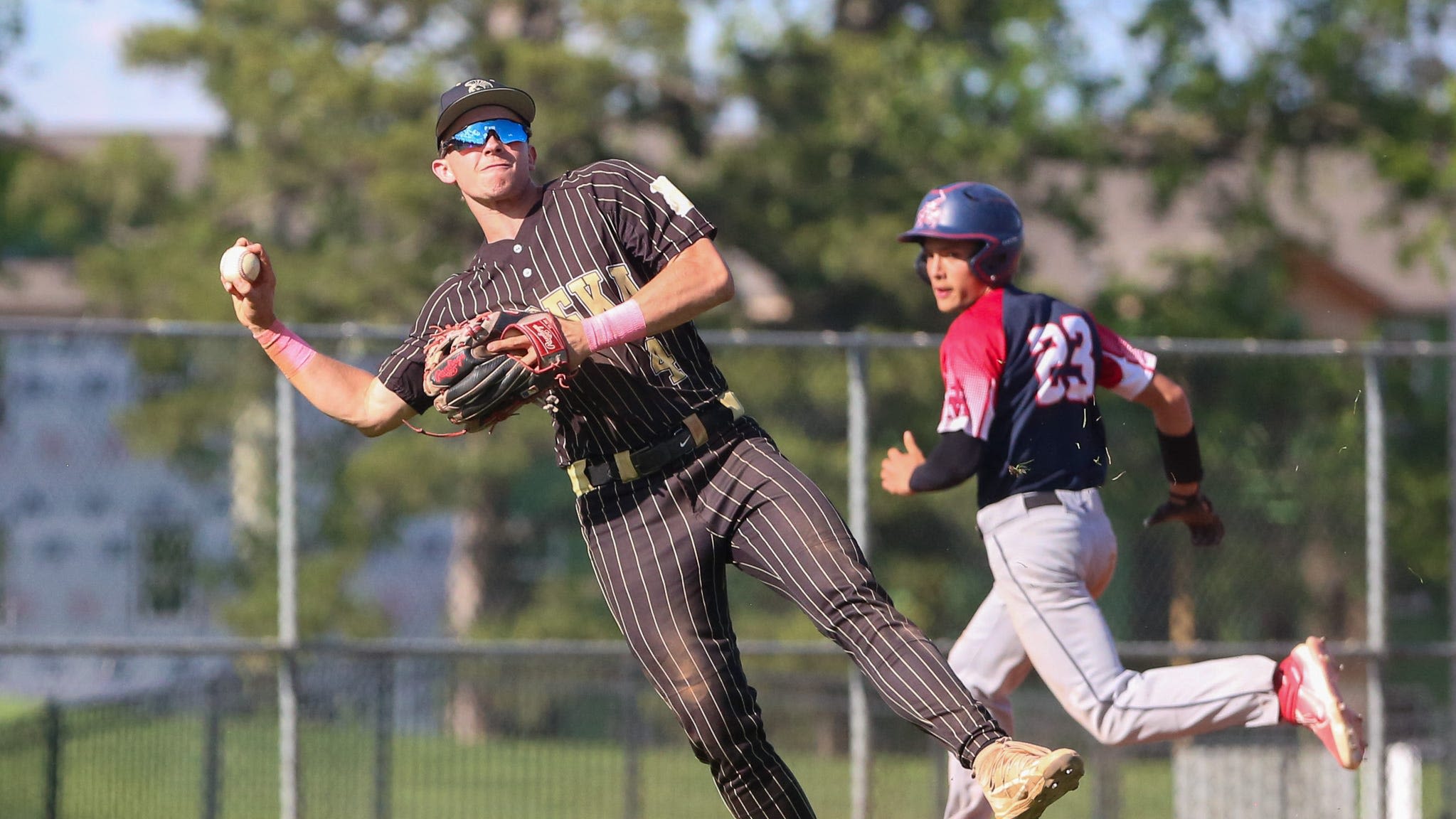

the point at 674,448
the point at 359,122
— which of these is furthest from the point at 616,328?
the point at 359,122

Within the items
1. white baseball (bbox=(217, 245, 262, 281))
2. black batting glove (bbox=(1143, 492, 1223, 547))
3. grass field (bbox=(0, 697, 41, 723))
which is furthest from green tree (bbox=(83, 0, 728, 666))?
white baseball (bbox=(217, 245, 262, 281))

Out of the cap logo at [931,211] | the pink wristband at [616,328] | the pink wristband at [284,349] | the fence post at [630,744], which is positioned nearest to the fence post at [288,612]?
the fence post at [630,744]

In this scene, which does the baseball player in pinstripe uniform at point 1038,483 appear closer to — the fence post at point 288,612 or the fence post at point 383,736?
the fence post at point 288,612

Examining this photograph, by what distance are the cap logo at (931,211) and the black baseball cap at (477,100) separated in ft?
4.30

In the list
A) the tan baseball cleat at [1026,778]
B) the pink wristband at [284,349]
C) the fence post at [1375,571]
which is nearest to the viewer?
the tan baseball cleat at [1026,778]

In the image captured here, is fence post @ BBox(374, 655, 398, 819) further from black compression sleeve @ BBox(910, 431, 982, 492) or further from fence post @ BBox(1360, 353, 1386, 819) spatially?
fence post @ BBox(1360, 353, 1386, 819)

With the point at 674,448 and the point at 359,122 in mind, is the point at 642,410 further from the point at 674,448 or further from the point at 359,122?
the point at 359,122

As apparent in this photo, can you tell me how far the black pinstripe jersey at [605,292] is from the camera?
4.87 m

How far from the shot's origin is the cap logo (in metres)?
5.60

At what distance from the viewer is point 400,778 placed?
29.2 feet

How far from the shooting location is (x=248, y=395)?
11.0m

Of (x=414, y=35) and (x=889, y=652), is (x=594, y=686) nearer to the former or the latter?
(x=889, y=652)

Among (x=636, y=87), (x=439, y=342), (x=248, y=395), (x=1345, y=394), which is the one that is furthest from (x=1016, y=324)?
(x=636, y=87)

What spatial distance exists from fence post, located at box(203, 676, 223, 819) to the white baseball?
12.5ft
